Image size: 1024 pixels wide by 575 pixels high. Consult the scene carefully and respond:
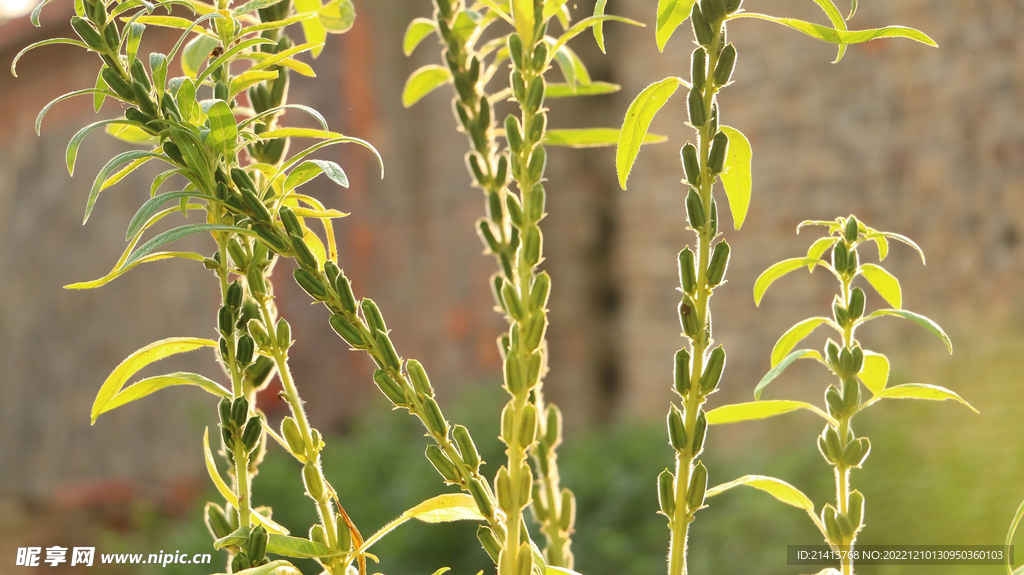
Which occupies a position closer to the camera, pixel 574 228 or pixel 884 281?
pixel 884 281

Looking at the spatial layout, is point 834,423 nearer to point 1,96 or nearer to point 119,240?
point 119,240

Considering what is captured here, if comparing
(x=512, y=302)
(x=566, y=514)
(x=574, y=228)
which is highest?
(x=512, y=302)

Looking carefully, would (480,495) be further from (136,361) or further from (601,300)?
(601,300)

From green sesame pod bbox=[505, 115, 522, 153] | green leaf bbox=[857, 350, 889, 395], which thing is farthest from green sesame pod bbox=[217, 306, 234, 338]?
green leaf bbox=[857, 350, 889, 395]

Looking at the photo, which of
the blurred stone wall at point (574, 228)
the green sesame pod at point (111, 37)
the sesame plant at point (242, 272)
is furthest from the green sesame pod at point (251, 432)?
the blurred stone wall at point (574, 228)

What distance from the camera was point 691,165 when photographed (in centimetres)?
26

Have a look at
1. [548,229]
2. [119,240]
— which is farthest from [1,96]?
[548,229]

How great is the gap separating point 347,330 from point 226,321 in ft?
0.11

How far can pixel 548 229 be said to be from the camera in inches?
143

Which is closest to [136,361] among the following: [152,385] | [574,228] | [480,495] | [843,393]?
[152,385]

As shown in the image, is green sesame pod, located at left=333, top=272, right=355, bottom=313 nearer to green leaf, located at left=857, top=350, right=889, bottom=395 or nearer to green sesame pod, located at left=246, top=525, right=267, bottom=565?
green sesame pod, located at left=246, top=525, right=267, bottom=565

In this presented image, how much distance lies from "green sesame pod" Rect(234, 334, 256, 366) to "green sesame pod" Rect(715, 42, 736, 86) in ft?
0.50

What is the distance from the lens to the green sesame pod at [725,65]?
253mm

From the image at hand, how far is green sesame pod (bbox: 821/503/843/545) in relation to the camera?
277 mm
